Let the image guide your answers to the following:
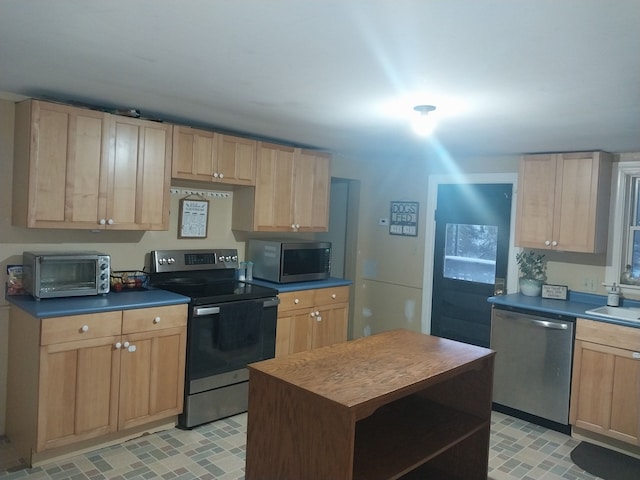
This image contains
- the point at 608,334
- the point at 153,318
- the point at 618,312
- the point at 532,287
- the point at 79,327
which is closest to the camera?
the point at 79,327

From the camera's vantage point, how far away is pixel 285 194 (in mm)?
4230

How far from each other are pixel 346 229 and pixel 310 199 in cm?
121

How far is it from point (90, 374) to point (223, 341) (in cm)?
88

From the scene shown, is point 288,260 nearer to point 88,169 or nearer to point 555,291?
point 88,169

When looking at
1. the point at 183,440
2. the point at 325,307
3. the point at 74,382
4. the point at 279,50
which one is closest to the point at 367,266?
the point at 325,307

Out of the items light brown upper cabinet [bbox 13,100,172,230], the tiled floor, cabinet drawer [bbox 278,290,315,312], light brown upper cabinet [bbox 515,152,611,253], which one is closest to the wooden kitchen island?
the tiled floor

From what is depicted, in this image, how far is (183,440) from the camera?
324 centimetres

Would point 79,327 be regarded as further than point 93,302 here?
No

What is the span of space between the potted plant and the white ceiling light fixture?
4.88ft

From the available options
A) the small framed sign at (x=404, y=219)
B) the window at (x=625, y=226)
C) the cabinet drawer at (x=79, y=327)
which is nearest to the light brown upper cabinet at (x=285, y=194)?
the small framed sign at (x=404, y=219)

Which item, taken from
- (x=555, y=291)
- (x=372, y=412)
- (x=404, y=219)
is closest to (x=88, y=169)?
(x=372, y=412)

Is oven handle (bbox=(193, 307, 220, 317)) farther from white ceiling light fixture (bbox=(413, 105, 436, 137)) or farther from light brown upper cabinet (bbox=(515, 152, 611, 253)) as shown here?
light brown upper cabinet (bbox=(515, 152, 611, 253))

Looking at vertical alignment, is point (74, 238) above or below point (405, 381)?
above

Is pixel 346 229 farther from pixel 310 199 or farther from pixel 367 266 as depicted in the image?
pixel 310 199
